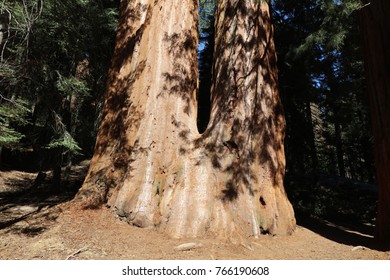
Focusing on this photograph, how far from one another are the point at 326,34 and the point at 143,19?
23.0ft

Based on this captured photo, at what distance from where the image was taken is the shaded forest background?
→ 804 centimetres

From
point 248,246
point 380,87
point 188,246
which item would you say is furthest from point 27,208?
point 380,87

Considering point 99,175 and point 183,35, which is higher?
point 183,35

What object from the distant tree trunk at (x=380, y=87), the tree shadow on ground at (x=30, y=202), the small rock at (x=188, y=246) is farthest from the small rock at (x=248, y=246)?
the tree shadow on ground at (x=30, y=202)

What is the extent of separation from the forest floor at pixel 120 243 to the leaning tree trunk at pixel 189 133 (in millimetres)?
243

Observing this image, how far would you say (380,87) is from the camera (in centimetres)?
618

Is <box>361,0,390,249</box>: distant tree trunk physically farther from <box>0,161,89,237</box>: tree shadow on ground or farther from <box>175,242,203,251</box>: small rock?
<box>0,161,89,237</box>: tree shadow on ground

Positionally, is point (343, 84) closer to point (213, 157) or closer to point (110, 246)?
point (213, 157)

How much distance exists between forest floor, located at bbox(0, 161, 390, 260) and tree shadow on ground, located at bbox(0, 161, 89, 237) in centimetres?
2

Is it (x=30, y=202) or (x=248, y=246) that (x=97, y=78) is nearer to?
(x=30, y=202)

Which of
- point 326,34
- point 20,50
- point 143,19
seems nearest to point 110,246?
point 143,19

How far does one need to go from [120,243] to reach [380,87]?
5276 millimetres

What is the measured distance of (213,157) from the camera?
246 inches

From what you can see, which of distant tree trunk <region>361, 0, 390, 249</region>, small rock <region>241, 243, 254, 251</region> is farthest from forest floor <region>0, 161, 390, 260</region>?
distant tree trunk <region>361, 0, 390, 249</region>
